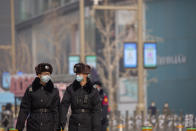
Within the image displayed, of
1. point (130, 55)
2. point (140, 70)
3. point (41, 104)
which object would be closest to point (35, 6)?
point (130, 55)

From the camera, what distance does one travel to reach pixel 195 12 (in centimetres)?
4038

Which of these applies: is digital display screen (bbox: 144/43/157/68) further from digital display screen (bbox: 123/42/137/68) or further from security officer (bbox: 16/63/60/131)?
security officer (bbox: 16/63/60/131)

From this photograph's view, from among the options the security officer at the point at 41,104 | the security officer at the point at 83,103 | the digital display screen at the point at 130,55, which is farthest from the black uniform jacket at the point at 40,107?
the digital display screen at the point at 130,55

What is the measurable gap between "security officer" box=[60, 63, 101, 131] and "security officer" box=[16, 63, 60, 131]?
1.17ft

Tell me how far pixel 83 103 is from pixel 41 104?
0.82 meters

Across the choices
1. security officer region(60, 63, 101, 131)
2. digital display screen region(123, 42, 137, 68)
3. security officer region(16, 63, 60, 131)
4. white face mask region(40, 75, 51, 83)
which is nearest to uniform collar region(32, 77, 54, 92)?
security officer region(16, 63, 60, 131)

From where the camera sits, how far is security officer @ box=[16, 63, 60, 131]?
35.7 feet

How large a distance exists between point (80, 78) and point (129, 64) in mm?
15393

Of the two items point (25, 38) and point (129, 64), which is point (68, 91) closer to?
point (129, 64)

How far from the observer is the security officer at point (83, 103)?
37.3 ft

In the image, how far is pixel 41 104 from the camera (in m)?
10.9

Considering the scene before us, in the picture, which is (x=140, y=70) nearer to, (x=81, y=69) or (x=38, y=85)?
(x=81, y=69)

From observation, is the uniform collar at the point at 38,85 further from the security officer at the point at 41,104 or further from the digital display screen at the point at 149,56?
the digital display screen at the point at 149,56

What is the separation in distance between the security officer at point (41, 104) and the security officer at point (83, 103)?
1.17ft
